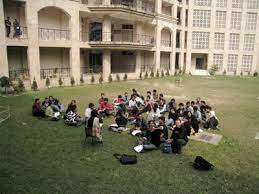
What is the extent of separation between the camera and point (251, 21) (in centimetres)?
4859

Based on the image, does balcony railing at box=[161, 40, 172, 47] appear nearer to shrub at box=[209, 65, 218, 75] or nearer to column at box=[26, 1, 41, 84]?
shrub at box=[209, 65, 218, 75]

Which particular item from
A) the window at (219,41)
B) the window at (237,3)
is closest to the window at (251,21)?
the window at (237,3)

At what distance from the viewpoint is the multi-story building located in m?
24.5

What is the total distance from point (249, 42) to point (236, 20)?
4.87 meters

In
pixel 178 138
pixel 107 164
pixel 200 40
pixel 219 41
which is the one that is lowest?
pixel 107 164

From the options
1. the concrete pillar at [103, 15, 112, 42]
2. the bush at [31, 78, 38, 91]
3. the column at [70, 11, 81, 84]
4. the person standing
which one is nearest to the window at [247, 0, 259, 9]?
the concrete pillar at [103, 15, 112, 42]

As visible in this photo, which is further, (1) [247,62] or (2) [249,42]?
(1) [247,62]

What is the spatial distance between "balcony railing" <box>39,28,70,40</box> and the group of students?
1436 centimetres

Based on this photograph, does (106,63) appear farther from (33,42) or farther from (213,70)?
(213,70)

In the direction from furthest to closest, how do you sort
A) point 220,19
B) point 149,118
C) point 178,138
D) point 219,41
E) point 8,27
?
point 219,41
point 220,19
point 8,27
point 149,118
point 178,138

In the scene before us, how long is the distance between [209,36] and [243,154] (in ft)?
138

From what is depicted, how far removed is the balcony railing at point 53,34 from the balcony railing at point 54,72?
3.33m

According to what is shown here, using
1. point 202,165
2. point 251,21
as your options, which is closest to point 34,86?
point 202,165

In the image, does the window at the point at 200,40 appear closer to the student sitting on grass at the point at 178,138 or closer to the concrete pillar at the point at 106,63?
the concrete pillar at the point at 106,63
